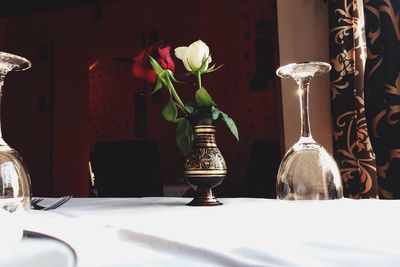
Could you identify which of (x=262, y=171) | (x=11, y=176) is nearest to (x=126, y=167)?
(x=262, y=171)

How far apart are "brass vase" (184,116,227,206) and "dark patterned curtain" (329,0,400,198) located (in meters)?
0.95

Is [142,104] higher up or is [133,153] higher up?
[142,104]

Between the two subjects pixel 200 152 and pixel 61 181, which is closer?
pixel 200 152

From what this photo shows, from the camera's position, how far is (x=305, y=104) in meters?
0.78

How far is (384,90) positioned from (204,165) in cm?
103

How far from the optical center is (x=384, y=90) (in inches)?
60.0

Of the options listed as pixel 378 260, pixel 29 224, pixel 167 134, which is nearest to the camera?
pixel 378 260

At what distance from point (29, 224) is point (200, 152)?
1.25 feet

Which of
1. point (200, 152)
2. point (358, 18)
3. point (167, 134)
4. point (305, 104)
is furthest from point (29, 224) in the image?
point (167, 134)

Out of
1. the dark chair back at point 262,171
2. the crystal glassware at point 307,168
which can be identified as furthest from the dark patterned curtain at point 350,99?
the crystal glassware at point 307,168

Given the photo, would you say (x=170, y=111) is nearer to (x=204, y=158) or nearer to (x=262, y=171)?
(x=204, y=158)

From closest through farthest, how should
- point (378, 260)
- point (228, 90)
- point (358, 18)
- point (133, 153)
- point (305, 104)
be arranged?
point (378, 260)
point (305, 104)
point (358, 18)
point (133, 153)
point (228, 90)

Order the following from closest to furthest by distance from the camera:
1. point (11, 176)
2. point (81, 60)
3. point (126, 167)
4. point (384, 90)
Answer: point (11, 176) < point (384, 90) < point (126, 167) < point (81, 60)

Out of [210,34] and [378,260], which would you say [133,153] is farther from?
[378,260]
